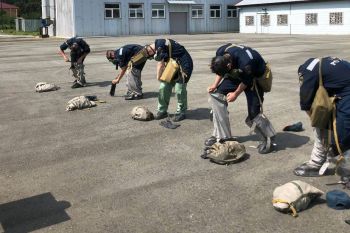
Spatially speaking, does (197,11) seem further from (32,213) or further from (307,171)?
(32,213)

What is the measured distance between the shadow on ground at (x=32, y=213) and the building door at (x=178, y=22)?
4559 centimetres

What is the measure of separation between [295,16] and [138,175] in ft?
137

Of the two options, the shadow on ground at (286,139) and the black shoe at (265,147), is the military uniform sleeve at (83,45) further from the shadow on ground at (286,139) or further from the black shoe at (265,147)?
the black shoe at (265,147)

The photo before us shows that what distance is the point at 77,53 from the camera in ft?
41.0

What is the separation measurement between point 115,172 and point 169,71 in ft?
9.71

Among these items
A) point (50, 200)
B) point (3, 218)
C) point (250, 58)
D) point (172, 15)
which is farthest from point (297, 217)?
point (172, 15)

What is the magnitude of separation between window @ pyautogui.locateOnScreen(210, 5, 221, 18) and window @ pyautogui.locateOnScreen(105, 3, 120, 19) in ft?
40.4

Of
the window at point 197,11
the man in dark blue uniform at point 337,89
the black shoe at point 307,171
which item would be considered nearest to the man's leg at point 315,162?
the black shoe at point 307,171

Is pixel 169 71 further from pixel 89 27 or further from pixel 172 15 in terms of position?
pixel 172 15

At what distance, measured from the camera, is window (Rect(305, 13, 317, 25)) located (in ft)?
138

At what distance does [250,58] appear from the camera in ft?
19.7

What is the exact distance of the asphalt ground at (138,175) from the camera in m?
4.49

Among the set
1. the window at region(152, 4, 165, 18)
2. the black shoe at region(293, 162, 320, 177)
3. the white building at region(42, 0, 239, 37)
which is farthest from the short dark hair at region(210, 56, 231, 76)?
the window at region(152, 4, 165, 18)

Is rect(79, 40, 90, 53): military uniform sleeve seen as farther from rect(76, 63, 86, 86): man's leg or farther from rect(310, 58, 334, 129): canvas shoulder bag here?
rect(310, 58, 334, 129): canvas shoulder bag
